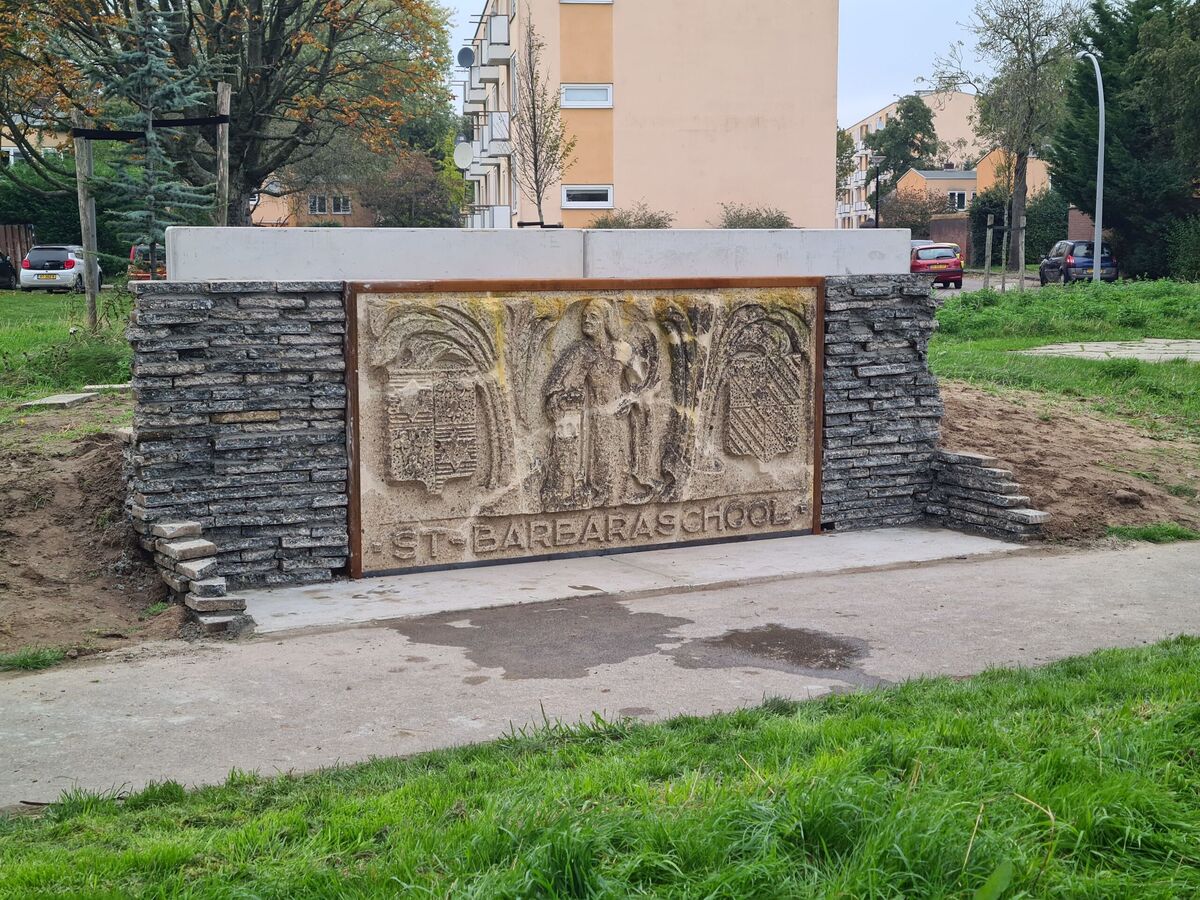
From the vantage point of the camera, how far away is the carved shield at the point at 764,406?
33.3 ft

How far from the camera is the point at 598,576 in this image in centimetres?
912

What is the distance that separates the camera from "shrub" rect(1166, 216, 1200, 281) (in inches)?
1502

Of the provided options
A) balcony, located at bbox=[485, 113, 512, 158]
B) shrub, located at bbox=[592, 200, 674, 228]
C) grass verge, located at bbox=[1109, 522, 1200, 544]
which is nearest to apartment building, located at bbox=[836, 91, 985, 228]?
balcony, located at bbox=[485, 113, 512, 158]

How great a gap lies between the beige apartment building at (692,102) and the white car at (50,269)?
1253 cm

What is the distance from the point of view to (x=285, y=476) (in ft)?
28.3

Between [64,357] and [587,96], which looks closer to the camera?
[64,357]

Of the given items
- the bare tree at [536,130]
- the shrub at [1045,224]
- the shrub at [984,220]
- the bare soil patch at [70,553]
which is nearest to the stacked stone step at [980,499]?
the bare soil patch at [70,553]

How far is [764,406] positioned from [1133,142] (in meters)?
35.8

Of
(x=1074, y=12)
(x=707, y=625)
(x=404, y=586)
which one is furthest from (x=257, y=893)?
(x=1074, y=12)

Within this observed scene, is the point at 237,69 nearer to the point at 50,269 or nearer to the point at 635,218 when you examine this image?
the point at 635,218

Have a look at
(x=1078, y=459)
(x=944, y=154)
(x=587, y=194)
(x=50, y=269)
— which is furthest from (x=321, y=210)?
(x=1078, y=459)

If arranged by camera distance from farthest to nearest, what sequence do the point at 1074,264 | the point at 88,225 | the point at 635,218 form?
the point at 1074,264 < the point at 635,218 < the point at 88,225

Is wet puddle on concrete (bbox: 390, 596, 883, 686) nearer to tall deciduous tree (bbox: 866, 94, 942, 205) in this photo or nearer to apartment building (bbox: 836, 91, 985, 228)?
apartment building (bbox: 836, 91, 985, 228)

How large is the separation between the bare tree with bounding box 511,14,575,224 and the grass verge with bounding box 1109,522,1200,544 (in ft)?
56.4
